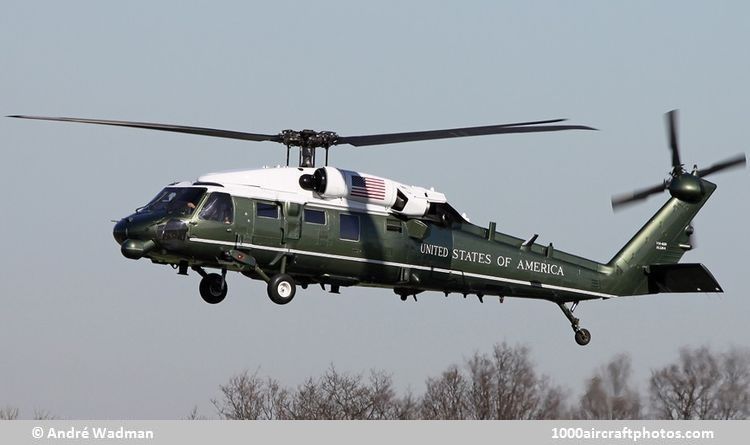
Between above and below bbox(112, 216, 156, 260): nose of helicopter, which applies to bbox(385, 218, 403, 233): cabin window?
above

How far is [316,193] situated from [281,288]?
78.0 inches

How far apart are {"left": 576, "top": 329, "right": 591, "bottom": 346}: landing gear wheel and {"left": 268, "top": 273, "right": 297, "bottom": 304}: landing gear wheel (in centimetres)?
729

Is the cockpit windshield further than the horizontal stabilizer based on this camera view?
No

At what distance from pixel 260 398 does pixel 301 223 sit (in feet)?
45.8

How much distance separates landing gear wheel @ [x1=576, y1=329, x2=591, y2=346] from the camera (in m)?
34.8

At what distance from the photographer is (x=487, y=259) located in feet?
108

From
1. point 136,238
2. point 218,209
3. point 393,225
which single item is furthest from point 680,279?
point 136,238

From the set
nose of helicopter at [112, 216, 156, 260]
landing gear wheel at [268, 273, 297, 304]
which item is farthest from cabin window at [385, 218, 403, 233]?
nose of helicopter at [112, 216, 156, 260]

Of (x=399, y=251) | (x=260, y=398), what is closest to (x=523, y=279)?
(x=399, y=251)

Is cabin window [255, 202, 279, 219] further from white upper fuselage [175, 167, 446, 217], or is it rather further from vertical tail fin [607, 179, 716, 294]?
vertical tail fin [607, 179, 716, 294]

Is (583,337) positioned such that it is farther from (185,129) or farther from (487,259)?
(185,129)

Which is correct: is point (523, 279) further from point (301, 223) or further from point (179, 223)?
point (179, 223)

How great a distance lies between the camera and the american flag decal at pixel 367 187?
31.2 m

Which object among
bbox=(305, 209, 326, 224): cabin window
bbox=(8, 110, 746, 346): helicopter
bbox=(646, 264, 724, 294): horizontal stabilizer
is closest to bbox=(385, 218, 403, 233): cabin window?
bbox=(8, 110, 746, 346): helicopter
